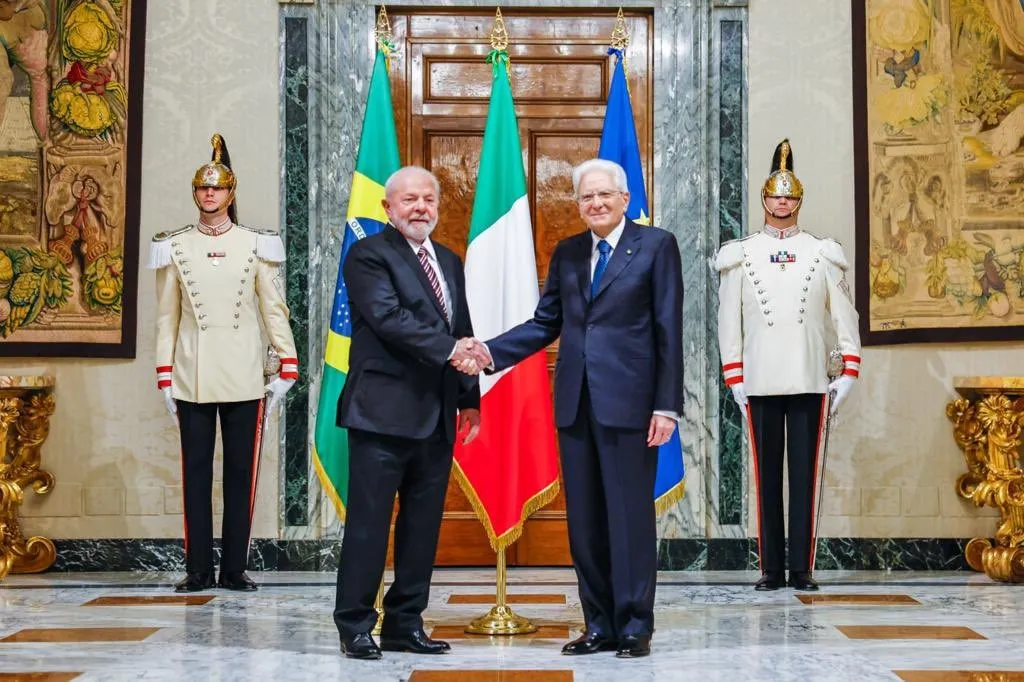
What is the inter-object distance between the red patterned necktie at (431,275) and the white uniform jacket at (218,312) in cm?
175

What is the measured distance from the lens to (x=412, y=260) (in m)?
3.98

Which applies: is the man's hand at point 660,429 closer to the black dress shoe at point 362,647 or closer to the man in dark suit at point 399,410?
the man in dark suit at point 399,410

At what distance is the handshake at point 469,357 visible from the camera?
3855mm

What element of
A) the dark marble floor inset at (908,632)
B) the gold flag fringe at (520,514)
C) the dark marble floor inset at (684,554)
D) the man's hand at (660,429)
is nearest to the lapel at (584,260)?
the man's hand at (660,429)

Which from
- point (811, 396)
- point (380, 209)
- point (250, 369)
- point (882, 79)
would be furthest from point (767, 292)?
point (250, 369)

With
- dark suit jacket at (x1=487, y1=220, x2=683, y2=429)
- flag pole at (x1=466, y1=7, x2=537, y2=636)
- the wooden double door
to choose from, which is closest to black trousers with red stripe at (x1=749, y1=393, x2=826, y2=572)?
the wooden double door

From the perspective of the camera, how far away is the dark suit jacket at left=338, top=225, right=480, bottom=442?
383 cm

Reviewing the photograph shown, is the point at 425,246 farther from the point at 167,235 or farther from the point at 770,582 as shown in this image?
the point at 770,582

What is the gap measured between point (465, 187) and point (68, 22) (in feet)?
7.00

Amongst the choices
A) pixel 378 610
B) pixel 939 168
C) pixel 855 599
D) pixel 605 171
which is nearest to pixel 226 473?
pixel 378 610

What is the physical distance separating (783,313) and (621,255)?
5.57 feet

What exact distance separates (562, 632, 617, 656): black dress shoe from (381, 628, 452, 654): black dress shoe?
391 mm

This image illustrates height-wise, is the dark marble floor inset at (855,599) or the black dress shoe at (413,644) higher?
the black dress shoe at (413,644)

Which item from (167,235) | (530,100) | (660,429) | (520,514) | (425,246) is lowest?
(520,514)
